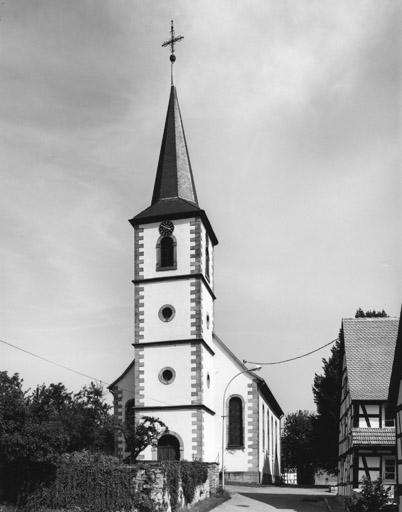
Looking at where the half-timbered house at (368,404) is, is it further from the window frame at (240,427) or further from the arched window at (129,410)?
the arched window at (129,410)

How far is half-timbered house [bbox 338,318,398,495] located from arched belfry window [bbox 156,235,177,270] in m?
9.95

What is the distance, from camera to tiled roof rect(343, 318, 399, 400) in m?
27.8

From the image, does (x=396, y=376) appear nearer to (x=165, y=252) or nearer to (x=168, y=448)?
(x=168, y=448)

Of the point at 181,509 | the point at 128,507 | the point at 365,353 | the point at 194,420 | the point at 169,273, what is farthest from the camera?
the point at 169,273

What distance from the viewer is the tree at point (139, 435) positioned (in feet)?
103

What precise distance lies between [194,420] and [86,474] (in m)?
11.1

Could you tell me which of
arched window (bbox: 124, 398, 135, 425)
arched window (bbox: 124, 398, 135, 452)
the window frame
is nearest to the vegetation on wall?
arched window (bbox: 124, 398, 135, 452)

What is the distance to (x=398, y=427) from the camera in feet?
68.8

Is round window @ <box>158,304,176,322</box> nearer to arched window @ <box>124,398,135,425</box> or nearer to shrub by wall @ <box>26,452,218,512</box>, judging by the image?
arched window @ <box>124,398,135,425</box>

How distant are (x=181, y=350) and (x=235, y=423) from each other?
712cm

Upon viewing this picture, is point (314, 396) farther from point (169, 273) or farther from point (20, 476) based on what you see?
point (20, 476)

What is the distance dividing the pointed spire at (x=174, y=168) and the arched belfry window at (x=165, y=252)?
2.80 m

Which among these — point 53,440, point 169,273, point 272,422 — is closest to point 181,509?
point 53,440

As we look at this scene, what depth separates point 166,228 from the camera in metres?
36.7
